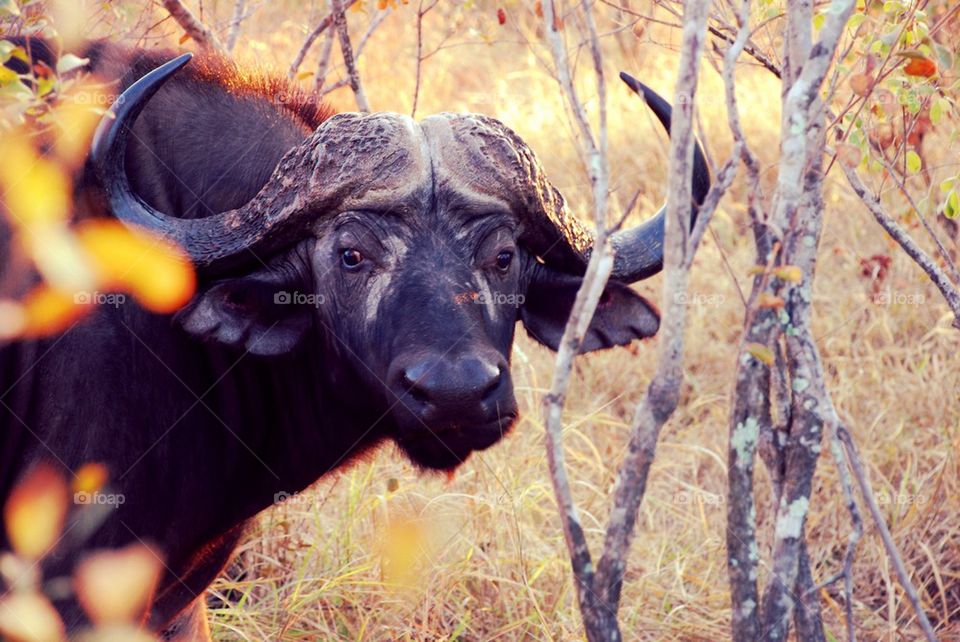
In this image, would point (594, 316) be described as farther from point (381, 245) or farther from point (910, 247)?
point (910, 247)

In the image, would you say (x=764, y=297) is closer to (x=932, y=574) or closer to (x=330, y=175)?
(x=330, y=175)

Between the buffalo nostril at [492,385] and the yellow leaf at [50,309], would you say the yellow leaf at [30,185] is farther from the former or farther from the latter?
the buffalo nostril at [492,385]

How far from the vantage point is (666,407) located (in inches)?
98.8

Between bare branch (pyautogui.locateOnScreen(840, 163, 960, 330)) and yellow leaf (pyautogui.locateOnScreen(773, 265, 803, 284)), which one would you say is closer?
yellow leaf (pyautogui.locateOnScreen(773, 265, 803, 284))

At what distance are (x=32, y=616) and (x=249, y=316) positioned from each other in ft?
3.39

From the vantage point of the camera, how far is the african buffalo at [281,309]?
3.29m

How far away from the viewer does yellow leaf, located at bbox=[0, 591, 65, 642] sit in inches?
130

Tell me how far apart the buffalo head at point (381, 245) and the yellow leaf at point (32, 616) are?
2.84 feet

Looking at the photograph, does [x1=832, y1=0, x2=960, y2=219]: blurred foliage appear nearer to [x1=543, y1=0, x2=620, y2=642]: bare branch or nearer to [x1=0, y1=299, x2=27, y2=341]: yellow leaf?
[x1=543, y1=0, x2=620, y2=642]: bare branch

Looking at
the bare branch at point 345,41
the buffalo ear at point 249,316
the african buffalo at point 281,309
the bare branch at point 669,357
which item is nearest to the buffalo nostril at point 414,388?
the african buffalo at point 281,309

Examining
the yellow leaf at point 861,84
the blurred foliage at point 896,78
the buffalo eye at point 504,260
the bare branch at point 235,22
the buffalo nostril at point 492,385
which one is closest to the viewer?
the buffalo nostril at point 492,385

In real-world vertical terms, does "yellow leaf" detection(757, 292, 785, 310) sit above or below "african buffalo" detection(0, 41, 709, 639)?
above

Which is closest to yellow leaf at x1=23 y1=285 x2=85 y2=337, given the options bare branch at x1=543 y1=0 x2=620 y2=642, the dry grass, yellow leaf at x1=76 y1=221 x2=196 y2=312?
yellow leaf at x1=76 y1=221 x2=196 y2=312

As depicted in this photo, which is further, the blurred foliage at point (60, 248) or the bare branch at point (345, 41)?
the bare branch at point (345, 41)
